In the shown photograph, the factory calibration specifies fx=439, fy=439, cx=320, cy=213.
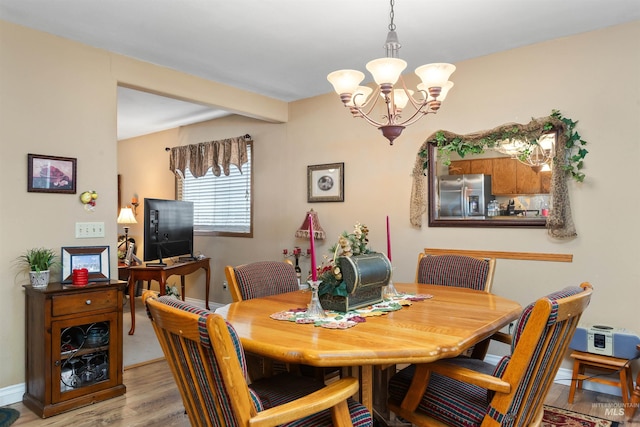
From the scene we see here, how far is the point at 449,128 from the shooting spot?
3.60 m

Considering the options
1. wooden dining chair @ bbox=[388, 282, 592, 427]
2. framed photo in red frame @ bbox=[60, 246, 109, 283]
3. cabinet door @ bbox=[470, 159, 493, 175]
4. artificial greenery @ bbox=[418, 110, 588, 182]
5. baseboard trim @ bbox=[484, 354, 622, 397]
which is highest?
artificial greenery @ bbox=[418, 110, 588, 182]

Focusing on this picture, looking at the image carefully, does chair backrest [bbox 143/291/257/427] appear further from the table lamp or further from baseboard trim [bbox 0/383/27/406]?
the table lamp

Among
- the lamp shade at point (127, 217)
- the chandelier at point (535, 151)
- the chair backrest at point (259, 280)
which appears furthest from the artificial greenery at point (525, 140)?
the lamp shade at point (127, 217)

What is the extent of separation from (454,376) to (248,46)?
263cm

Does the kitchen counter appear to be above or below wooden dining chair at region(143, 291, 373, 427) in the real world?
above

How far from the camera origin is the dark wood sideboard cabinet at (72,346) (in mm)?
2627

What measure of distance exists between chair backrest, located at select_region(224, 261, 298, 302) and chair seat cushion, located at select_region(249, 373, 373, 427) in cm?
60

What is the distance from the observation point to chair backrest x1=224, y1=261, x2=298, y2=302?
7.86 feet

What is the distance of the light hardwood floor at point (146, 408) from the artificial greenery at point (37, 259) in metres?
0.87

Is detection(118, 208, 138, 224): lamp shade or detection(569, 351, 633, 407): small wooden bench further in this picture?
detection(118, 208, 138, 224): lamp shade

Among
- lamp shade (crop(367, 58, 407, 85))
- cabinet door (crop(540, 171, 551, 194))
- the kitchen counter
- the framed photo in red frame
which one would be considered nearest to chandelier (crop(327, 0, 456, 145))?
lamp shade (crop(367, 58, 407, 85))

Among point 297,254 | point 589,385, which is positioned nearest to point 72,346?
point 297,254

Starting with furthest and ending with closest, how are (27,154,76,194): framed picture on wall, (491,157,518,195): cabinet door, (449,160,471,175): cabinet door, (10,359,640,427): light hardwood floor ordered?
(449,160,471,175): cabinet door
(491,157,518,195): cabinet door
(27,154,76,194): framed picture on wall
(10,359,640,427): light hardwood floor

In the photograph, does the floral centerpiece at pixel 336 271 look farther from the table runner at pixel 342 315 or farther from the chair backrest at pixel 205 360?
the chair backrest at pixel 205 360
